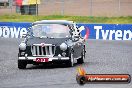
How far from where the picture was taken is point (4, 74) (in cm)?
→ 1562

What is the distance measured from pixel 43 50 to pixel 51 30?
1409 millimetres

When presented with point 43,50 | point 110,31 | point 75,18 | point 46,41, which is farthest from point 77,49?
point 75,18

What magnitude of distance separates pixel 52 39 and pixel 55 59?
803 mm

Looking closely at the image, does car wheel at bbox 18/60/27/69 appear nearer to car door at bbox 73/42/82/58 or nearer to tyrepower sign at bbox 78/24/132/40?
car door at bbox 73/42/82/58

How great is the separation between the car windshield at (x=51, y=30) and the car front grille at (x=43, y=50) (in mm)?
934

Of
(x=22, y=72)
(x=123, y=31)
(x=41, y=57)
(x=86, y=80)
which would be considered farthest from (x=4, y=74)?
(x=123, y=31)

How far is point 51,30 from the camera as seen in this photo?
61.4 ft

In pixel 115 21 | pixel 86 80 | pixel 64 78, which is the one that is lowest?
pixel 115 21

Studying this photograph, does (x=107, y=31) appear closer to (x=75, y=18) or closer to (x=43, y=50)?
(x=75, y=18)

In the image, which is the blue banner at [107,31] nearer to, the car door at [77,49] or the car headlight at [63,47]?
the car door at [77,49]

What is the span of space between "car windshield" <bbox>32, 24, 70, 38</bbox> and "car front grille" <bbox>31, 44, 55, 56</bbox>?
0.93m

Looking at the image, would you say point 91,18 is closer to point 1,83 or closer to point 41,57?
point 41,57

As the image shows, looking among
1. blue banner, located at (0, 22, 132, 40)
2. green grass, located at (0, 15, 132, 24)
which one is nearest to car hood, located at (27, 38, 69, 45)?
blue banner, located at (0, 22, 132, 40)

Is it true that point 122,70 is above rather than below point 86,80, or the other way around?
below
